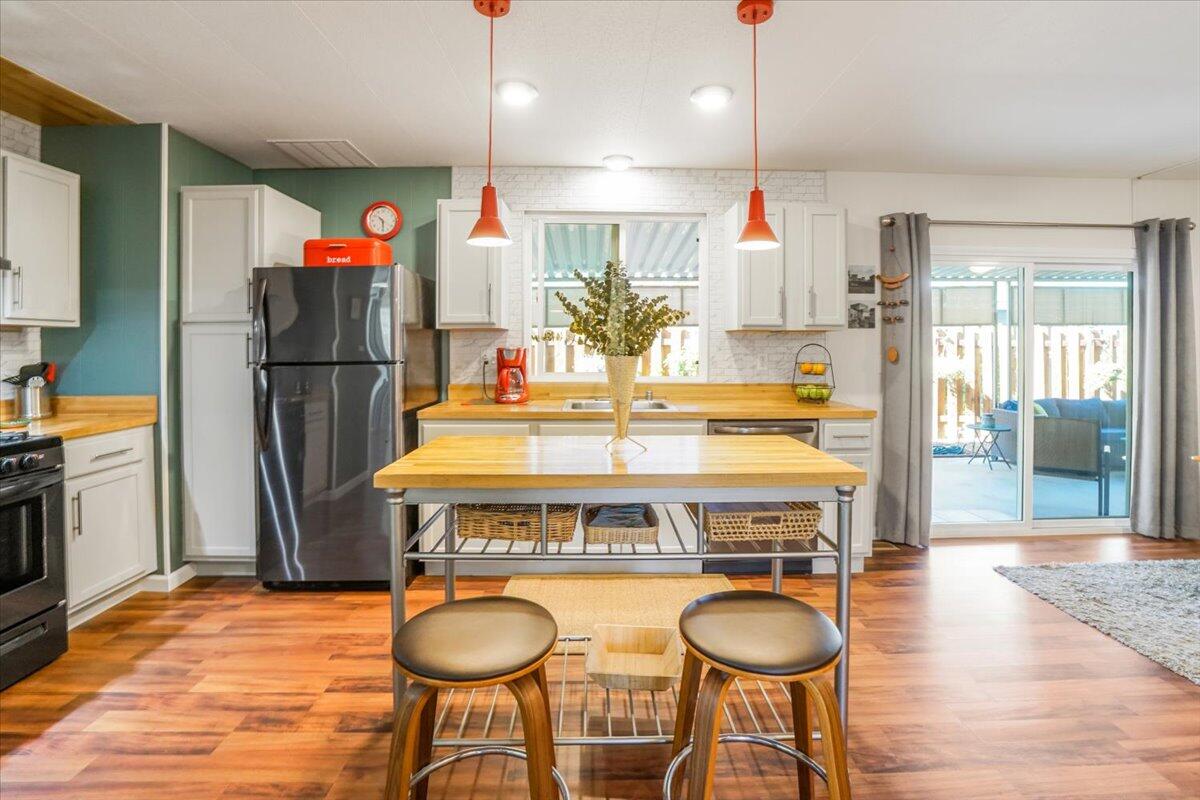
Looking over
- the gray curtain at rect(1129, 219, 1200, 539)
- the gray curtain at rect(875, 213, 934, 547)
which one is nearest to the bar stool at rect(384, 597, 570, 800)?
the gray curtain at rect(875, 213, 934, 547)

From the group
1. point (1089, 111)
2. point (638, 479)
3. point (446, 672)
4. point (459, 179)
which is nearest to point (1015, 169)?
point (1089, 111)

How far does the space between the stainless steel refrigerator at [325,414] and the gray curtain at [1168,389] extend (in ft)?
15.8

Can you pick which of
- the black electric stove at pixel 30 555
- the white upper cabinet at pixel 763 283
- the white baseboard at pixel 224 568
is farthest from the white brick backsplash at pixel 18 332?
the white upper cabinet at pixel 763 283

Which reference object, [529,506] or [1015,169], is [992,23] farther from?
[529,506]

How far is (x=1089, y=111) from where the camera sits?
10.6ft

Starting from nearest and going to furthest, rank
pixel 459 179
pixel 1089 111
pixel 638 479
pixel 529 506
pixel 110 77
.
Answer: pixel 638 479 → pixel 529 506 → pixel 110 77 → pixel 1089 111 → pixel 459 179

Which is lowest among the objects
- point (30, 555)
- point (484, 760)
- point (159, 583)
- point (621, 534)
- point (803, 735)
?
point (484, 760)

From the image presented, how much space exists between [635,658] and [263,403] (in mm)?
2344

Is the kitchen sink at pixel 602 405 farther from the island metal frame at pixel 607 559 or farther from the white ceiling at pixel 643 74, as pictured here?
the island metal frame at pixel 607 559

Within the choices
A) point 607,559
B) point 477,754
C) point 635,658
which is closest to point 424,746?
point 477,754

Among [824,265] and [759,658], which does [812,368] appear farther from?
[759,658]

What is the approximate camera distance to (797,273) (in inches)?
154

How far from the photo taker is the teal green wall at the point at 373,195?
163 inches

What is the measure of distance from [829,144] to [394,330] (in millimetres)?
2687
